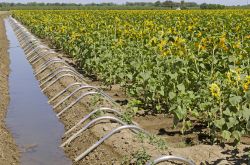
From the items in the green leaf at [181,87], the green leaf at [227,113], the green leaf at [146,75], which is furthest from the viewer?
the green leaf at [146,75]

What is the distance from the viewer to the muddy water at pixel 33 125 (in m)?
7.18

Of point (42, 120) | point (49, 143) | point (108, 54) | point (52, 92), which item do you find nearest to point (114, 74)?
point (108, 54)

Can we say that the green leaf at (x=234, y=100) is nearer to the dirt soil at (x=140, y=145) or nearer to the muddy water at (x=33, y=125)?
the dirt soil at (x=140, y=145)

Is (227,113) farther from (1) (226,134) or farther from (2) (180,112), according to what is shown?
(2) (180,112)

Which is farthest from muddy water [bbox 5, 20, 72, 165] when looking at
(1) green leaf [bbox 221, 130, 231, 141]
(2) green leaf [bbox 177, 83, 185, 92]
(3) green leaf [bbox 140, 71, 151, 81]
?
(1) green leaf [bbox 221, 130, 231, 141]

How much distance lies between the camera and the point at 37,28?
2831cm

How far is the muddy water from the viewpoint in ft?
23.6

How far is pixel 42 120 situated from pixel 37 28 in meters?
19.7

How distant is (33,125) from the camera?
9.03m

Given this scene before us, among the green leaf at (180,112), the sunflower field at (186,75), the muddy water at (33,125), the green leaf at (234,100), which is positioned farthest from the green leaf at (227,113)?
the muddy water at (33,125)

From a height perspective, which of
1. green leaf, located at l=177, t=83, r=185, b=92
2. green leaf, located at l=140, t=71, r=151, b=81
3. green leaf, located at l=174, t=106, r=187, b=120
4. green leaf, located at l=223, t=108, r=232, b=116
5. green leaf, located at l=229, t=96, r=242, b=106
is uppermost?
green leaf, located at l=229, t=96, r=242, b=106

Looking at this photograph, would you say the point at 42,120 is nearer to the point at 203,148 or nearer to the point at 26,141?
the point at 26,141

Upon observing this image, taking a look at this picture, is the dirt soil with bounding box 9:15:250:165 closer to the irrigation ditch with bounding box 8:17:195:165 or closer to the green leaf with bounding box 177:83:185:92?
the irrigation ditch with bounding box 8:17:195:165

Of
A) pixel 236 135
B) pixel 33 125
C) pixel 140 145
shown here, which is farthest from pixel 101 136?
Answer: pixel 33 125
